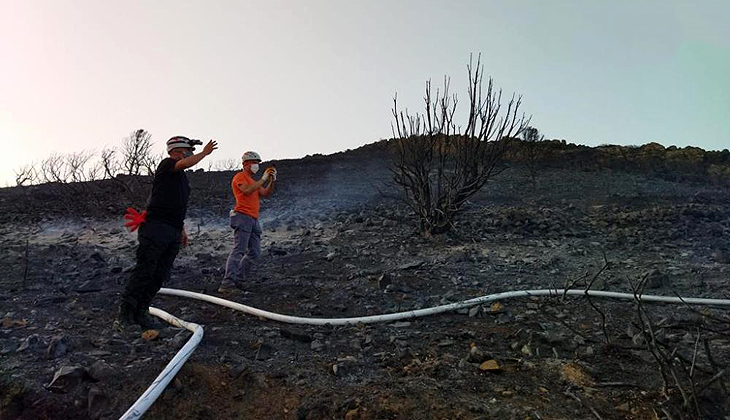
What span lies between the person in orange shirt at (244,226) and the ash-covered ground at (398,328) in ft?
0.69

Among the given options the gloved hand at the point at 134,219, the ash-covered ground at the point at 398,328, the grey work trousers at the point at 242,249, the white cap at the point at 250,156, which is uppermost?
the white cap at the point at 250,156

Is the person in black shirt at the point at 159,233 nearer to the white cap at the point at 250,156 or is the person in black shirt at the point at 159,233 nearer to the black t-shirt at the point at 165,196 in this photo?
the black t-shirt at the point at 165,196

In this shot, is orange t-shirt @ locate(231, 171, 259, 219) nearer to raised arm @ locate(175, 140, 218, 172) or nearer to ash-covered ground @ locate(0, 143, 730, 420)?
ash-covered ground @ locate(0, 143, 730, 420)

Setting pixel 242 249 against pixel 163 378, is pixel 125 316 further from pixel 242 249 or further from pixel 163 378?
pixel 242 249

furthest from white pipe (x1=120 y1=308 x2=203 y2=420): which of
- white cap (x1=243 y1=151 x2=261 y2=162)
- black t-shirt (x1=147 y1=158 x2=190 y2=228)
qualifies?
white cap (x1=243 y1=151 x2=261 y2=162)

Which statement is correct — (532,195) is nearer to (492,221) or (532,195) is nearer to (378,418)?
(492,221)

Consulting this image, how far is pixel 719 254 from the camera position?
18.4 feet

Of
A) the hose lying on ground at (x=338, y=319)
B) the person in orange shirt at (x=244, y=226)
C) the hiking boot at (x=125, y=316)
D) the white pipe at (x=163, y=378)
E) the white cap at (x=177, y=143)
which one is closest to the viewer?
the white pipe at (x=163, y=378)

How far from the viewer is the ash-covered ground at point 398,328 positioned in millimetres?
2551

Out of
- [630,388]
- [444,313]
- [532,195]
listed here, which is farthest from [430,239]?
[532,195]

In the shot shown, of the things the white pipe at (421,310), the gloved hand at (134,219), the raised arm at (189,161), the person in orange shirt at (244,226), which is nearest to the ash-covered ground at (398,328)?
the white pipe at (421,310)

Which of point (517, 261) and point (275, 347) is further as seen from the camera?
point (517, 261)

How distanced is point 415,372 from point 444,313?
1.13 m

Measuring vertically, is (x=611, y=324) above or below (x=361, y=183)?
below
